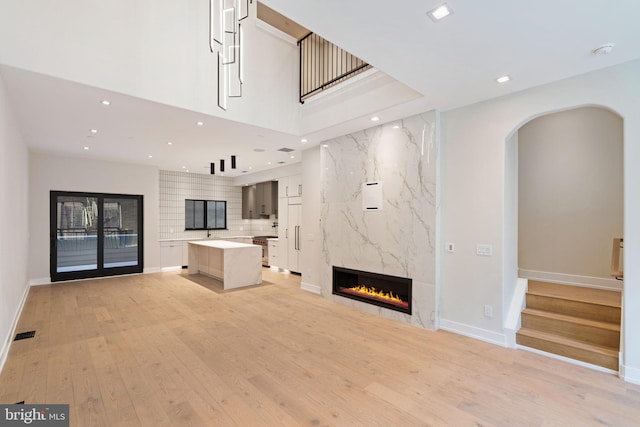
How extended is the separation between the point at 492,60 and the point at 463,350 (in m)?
3.10

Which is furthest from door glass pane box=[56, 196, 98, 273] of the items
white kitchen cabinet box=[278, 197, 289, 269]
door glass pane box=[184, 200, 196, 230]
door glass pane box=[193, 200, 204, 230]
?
white kitchen cabinet box=[278, 197, 289, 269]

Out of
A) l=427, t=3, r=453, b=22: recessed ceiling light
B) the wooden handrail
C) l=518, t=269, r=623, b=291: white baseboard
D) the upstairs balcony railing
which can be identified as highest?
the upstairs balcony railing

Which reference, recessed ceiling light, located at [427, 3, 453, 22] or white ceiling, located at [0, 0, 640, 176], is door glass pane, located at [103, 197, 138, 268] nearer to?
white ceiling, located at [0, 0, 640, 176]

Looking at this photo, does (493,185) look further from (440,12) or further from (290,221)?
(290,221)

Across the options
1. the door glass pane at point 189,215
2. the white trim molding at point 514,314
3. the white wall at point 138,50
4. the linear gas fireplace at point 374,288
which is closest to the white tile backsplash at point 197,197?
the door glass pane at point 189,215

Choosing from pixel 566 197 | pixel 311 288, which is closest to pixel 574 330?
pixel 566 197

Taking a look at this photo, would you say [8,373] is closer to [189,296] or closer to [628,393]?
[189,296]

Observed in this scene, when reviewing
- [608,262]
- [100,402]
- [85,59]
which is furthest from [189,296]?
[608,262]

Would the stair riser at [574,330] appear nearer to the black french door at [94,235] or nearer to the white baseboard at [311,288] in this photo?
the white baseboard at [311,288]

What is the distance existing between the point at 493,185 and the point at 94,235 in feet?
28.2

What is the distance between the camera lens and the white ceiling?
225cm

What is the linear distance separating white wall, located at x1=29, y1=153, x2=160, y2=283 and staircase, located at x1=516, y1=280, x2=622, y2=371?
848 centimetres

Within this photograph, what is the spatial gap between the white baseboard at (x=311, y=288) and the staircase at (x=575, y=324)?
350cm

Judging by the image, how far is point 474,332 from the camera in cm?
385
